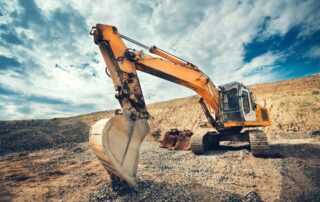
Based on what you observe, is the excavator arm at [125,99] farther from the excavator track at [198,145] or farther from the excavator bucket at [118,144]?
the excavator track at [198,145]

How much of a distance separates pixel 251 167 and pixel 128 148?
185 inches

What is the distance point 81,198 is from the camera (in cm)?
466

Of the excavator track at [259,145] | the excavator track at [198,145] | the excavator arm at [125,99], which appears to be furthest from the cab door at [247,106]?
the excavator arm at [125,99]

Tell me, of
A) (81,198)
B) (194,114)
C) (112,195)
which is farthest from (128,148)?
(194,114)

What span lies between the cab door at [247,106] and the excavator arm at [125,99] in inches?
121

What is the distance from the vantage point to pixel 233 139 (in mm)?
9570

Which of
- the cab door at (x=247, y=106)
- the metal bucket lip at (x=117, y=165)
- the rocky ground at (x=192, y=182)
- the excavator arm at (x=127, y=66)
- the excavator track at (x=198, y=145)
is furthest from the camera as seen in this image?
the excavator track at (x=198, y=145)

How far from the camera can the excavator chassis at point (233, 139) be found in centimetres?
807

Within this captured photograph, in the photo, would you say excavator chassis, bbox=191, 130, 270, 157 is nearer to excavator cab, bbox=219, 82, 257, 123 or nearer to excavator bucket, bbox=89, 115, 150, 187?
excavator cab, bbox=219, 82, 257, 123

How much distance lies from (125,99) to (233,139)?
6.53 metres

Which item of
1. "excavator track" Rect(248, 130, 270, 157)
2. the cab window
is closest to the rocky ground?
"excavator track" Rect(248, 130, 270, 157)

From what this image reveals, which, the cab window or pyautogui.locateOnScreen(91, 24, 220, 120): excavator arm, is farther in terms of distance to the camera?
the cab window

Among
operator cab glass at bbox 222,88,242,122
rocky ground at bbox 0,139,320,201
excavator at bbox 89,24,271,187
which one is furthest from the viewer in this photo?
operator cab glass at bbox 222,88,242,122

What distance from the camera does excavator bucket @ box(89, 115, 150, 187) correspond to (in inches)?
159
